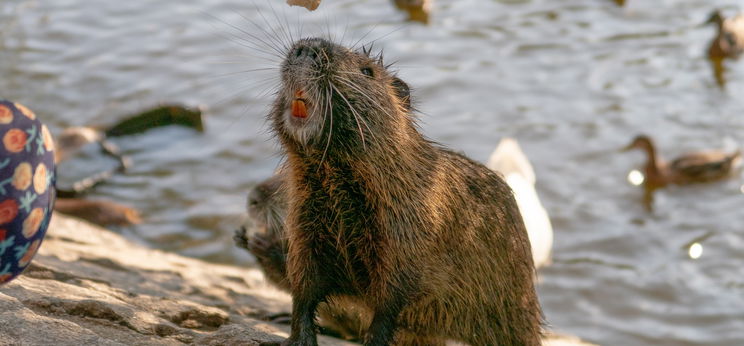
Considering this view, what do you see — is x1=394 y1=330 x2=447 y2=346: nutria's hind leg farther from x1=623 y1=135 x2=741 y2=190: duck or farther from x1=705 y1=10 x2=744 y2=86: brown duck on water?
x1=705 y1=10 x2=744 y2=86: brown duck on water

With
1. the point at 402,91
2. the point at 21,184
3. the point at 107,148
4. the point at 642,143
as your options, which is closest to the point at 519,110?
the point at 642,143

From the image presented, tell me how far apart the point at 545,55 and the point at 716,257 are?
3493mm

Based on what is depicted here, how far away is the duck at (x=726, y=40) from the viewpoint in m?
9.91

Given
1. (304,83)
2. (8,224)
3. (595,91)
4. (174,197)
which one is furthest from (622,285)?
(8,224)

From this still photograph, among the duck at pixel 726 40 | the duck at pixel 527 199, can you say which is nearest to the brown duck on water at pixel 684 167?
the duck at pixel 527 199

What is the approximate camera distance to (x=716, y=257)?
7.01m

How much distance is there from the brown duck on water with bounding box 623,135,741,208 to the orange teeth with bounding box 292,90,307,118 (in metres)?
5.47

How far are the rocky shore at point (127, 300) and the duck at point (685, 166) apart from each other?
3.07 m

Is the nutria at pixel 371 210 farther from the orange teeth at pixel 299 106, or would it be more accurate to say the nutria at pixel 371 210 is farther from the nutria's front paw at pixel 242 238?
the nutria's front paw at pixel 242 238

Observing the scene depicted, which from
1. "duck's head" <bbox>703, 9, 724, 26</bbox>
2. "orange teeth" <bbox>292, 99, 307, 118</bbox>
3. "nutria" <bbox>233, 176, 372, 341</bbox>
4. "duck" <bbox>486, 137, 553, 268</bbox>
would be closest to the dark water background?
"duck's head" <bbox>703, 9, 724, 26</bbox>

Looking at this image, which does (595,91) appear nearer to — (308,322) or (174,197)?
(174,197)

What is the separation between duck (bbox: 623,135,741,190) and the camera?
26.0 ft

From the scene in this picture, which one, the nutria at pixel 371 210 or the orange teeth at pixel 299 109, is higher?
the orange teeth at pixel 299 109

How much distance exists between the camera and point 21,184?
8.96ft
